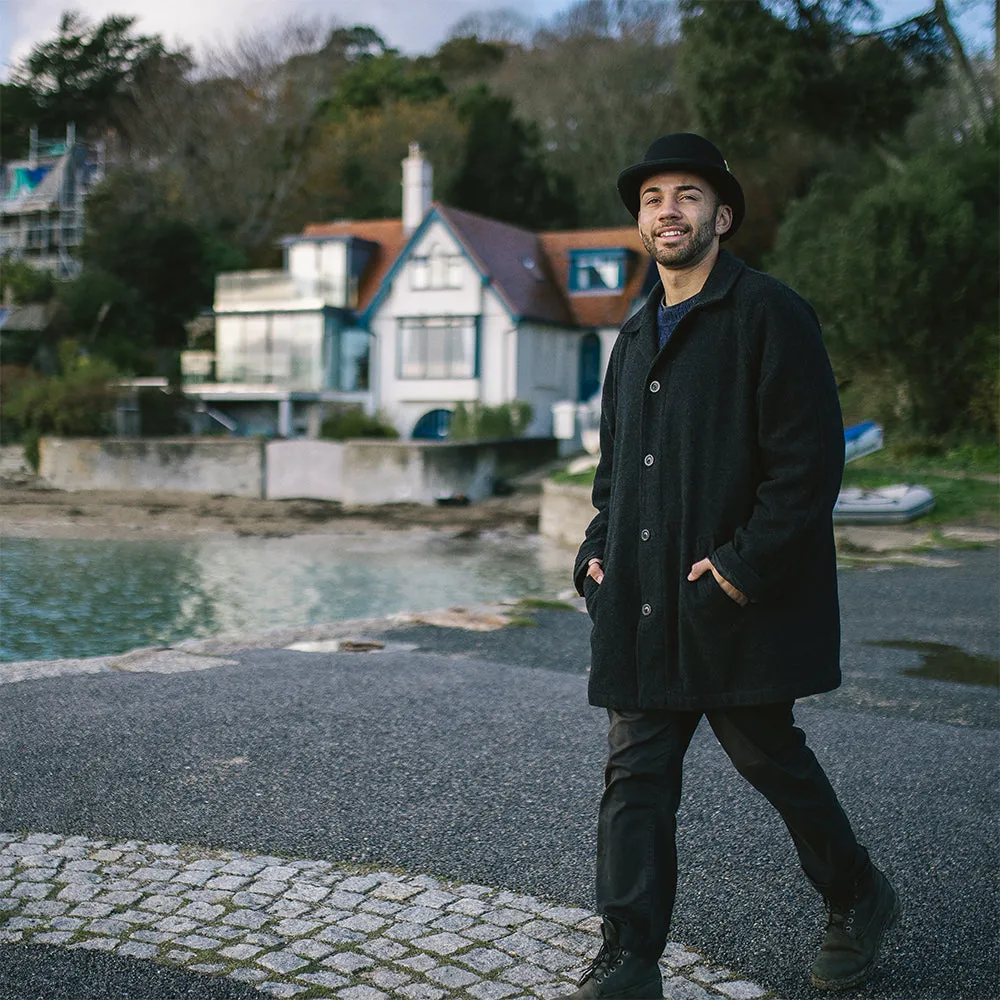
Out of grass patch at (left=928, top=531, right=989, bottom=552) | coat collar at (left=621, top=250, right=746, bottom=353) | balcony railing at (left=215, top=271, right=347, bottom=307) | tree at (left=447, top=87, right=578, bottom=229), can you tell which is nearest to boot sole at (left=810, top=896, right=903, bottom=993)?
coat collar at (left=621, top=250, right=746, bottom=353)

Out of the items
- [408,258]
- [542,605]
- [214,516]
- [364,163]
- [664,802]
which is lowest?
[214,516]

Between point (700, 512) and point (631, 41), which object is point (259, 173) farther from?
point (700, 512)

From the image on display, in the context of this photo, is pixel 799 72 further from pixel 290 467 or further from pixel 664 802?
pixel 664 802

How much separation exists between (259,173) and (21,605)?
3903 centimetres

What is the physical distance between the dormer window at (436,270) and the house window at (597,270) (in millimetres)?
3921

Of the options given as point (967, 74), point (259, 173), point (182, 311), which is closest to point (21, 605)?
point (967, 74)

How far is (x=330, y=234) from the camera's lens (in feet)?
131

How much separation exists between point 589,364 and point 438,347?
4.81 meters

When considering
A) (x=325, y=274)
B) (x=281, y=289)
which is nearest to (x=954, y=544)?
(x=325, y=274)

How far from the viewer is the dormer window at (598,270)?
3919 centimetres

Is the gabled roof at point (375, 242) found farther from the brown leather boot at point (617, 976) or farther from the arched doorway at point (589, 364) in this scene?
the brown leather boot at point (617, 976)

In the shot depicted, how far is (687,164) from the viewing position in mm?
3484

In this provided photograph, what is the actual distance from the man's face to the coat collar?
0.06m

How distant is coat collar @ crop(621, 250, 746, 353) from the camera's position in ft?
11.4
